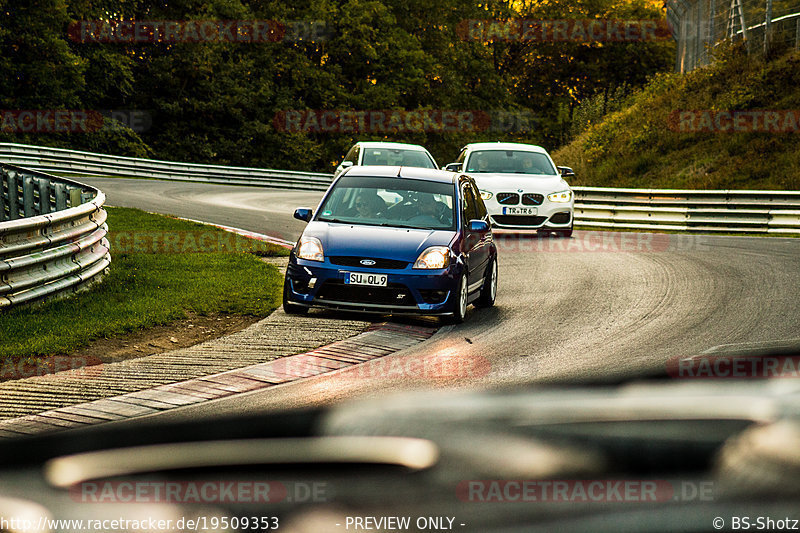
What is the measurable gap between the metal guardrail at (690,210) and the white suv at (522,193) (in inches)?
197

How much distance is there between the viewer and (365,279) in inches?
408

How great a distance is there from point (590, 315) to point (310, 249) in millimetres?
3173

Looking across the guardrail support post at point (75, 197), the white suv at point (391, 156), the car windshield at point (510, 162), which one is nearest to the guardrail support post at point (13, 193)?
the guardrail support post at point (75, 197)

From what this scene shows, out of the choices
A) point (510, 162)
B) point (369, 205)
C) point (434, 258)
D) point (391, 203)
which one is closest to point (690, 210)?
point (510, 162)

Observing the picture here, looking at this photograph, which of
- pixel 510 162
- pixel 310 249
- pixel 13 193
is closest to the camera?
pixel 310 249

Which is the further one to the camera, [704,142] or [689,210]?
[704,142]

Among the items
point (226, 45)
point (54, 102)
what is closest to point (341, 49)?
point (226, 45)

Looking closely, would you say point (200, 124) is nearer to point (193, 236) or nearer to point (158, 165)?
point (158, 165)

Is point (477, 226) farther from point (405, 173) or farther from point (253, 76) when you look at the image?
point (253, 76)

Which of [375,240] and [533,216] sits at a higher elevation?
[375,240]

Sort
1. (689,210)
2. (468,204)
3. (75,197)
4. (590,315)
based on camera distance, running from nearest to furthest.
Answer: (590,315) < (468,204) < (75,197) < (689,210)

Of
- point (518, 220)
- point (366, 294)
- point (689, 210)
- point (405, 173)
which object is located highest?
point (405, 173)

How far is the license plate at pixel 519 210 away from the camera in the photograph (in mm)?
19609

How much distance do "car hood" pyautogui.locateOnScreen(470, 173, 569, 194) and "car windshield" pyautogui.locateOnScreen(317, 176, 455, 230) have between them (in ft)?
25.5
